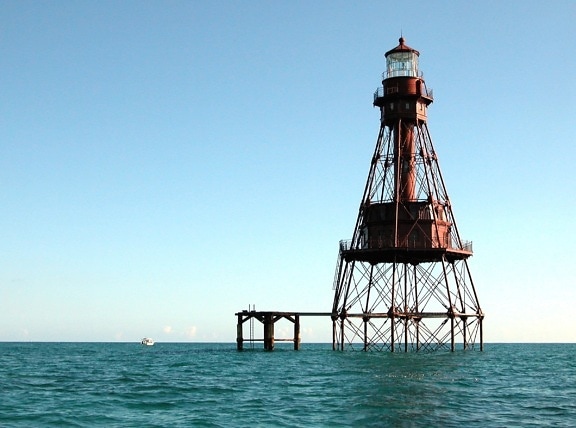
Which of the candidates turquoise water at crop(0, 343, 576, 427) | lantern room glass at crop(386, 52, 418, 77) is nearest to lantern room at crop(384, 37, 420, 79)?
lantern room glass at crop(386, 52, 418, 77)

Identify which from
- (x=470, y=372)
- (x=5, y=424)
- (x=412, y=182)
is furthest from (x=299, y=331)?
(x=5, y=424)

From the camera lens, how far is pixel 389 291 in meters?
67.9

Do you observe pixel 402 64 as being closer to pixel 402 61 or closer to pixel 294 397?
pixel 402 61

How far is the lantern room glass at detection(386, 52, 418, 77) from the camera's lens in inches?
2859

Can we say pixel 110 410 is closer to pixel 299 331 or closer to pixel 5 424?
pixel 5 424

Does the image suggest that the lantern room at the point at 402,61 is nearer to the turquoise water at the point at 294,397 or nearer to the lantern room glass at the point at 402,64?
the lantern room glass at the point at 402,64

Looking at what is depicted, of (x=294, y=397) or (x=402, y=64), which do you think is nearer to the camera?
(x=294, y=397)

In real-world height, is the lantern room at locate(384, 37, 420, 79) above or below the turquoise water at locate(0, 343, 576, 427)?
above

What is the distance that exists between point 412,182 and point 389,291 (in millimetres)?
9469

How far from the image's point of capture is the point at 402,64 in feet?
240

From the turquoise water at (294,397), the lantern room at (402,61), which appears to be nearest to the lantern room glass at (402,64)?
the lantern room at (402,61)

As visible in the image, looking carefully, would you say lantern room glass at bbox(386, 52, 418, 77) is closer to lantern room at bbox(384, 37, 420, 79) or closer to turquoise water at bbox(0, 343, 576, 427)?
lantern room at bbox(384, 37, 420, 79)

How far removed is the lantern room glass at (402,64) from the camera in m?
72.6

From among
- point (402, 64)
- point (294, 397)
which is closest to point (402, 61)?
point (402, 64)
